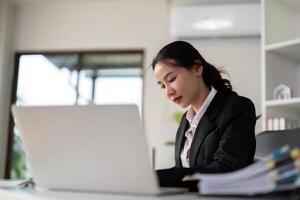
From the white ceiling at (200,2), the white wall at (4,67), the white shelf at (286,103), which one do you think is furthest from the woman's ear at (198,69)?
the white wall at (4,67)

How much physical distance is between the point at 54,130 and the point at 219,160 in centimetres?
46

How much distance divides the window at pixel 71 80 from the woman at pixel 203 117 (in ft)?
8.58

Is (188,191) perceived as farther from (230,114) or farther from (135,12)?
(135,12)

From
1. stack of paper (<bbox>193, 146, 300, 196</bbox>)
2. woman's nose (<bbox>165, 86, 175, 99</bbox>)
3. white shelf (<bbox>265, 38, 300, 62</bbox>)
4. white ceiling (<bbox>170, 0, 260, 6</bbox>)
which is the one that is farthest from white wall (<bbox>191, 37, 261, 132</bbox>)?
stack of paper (<bbox>193, 146, 300, 196</bbox>)

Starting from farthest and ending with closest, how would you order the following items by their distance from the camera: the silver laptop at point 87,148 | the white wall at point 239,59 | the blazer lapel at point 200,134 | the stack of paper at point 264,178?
1. the white wall at point 239,59
2. the blazer lapel at point 200,134
3. the silver laptop at point 87,148
4. the stack of paper at point 264,178

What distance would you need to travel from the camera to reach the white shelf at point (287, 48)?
2.92 m

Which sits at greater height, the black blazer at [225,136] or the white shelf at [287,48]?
the white shelf at [287,48]

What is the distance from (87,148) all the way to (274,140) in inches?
35.2

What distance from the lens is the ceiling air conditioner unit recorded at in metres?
3.86

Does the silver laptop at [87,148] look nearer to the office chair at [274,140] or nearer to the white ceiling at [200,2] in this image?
the office chair at [274,140]

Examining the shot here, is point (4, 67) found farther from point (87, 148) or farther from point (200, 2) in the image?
point (87, 148)

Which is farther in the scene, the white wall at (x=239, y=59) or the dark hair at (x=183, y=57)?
the white wall at (x=239, y=59)

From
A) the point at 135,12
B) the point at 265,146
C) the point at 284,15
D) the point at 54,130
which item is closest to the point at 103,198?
the point at 54,130

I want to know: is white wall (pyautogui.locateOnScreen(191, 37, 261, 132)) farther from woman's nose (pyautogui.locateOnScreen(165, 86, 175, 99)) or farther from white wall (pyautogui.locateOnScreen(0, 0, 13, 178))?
woman's nose (pyautogui.locateOnScreen(165, 86, 175, 99))
